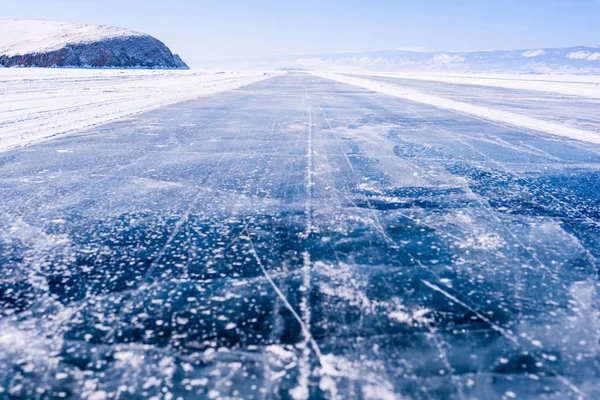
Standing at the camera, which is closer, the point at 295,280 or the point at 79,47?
the point at 295,280

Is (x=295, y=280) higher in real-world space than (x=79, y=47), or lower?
lower

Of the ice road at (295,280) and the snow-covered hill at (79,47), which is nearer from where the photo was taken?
the ice road at (295,280)

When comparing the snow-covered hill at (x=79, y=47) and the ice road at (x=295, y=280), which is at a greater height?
the snow-covered hill at (x=79, y=47)

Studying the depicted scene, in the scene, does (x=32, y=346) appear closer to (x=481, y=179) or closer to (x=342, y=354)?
(x=342, y=354)

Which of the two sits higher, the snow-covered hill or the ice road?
the snow-covered hill

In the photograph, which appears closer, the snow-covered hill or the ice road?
the ice road
